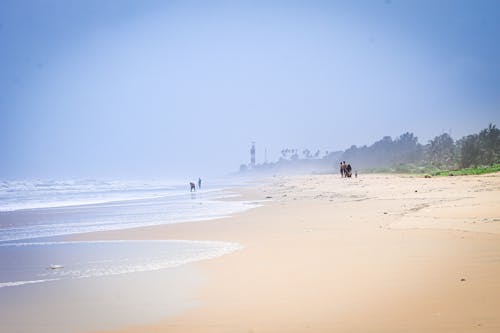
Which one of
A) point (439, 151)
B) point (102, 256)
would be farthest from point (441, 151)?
point (102, 256)

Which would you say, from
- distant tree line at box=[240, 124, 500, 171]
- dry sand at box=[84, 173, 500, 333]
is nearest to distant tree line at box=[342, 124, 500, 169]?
distant tree line at box=[240, 124, 500, 171]

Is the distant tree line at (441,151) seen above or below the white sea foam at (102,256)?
above

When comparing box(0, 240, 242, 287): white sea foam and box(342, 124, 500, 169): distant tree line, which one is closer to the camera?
box(0, 240, 242, 287): white sea foam

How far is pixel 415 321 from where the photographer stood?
448 cm

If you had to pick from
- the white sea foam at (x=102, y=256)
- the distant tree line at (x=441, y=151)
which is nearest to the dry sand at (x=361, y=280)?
the white sea foam at (x=102, y=256)

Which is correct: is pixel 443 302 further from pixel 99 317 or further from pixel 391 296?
pixel 99 317

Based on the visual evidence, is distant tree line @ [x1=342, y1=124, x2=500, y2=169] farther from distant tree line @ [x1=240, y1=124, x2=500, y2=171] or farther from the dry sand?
the dry sand

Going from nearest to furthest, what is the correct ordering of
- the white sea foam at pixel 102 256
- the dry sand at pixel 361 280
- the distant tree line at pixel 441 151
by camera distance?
the dry sand at pixel 361 280
the white sea foam at pixel 102 256
the distant tree line at pixel 441 151

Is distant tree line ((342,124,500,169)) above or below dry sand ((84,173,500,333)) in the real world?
above

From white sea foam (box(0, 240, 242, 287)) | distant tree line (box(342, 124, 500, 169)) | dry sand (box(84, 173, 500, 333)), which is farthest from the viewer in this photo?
distant tree line (box(342, 124, 500, 169))

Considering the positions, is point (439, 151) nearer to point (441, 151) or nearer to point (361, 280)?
point (441, 151)

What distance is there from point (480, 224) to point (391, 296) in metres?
5.88

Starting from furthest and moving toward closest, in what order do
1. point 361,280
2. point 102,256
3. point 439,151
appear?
point 439,151 < point 102,256 < point 361,280

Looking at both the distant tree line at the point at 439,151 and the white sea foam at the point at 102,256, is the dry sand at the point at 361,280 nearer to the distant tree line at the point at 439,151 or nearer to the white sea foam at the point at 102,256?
the white sea foam at the point at 102,256
